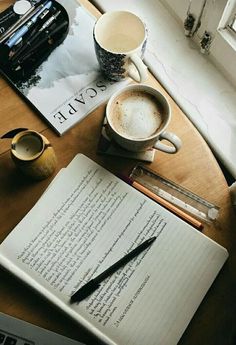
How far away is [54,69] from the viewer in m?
0.75

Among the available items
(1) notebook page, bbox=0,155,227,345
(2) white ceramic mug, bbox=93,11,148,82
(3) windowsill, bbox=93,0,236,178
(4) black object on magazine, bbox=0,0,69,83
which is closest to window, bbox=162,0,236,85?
(3) windowsill, bbox=93,0,236,178

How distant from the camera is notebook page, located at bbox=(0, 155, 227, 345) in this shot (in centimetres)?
58

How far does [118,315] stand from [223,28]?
61cm

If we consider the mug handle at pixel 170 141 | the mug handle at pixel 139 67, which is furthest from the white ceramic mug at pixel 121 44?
the mug handle at pixel 170 141

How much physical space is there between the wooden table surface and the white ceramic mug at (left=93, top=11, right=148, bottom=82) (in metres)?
0.06

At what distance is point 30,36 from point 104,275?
0.45m

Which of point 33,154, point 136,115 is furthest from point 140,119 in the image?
point 33,154

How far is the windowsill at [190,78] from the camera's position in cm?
82

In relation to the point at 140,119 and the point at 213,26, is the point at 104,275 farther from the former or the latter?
the point at 213,26

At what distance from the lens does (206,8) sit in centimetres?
83

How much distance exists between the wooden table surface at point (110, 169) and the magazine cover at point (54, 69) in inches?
0.8

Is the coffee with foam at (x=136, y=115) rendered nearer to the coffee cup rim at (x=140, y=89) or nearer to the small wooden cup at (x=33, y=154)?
the coffee cup rim at (x=140, y=89)

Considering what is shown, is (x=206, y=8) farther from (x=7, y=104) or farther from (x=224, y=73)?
(x=7, y=104)

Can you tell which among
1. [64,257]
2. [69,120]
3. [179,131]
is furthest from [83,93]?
[64,257]
